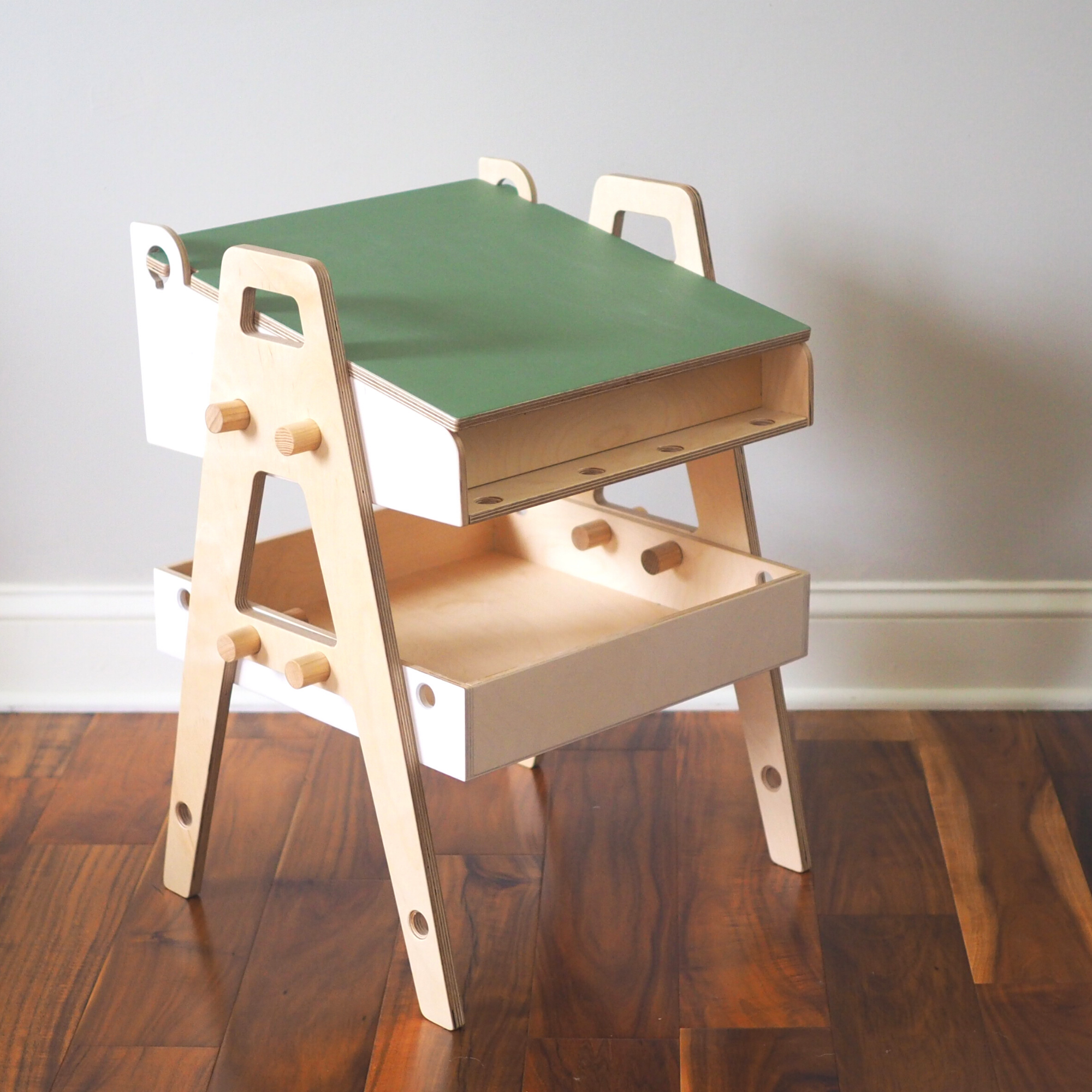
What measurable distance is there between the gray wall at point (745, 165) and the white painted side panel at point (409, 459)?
0.71 m

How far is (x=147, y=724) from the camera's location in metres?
1.99

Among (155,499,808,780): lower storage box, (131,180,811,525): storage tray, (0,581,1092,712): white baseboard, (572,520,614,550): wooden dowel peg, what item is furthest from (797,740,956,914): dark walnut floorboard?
(131,180,811,525): storage tray

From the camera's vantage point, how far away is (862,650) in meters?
1.99

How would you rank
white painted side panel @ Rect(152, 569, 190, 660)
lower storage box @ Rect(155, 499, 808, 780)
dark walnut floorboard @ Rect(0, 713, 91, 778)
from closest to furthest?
1. lower storage box @ Rect(155, 499, 808, 780)
2. white painted side panel @ Rect(152, 569, 190, 660)
3. dark walnut floorboard @ Rect(0, 713, 91, 778)

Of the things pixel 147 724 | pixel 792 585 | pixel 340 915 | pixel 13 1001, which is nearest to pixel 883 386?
pixel 792 585

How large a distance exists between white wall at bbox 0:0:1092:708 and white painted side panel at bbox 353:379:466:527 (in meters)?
0.72

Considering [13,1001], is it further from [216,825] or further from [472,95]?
[472,95]

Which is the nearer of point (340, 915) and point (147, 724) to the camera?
point (340, 915)

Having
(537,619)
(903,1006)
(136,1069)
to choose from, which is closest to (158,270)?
(537,619)

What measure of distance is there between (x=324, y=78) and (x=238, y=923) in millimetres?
998

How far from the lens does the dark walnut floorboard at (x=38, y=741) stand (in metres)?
1.87

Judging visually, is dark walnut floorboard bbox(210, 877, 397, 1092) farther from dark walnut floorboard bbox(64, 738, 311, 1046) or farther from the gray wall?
the gray wall

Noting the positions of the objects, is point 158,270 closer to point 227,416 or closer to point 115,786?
point 227,416

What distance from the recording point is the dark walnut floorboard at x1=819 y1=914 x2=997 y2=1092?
4.23 feet
